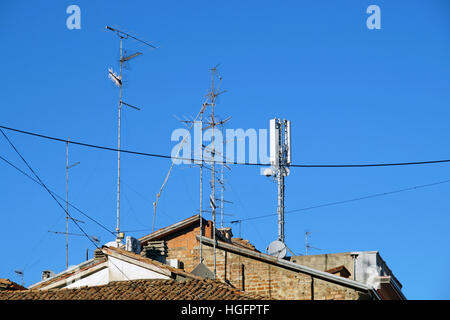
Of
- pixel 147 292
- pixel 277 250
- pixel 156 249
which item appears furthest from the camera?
pixel 156 249

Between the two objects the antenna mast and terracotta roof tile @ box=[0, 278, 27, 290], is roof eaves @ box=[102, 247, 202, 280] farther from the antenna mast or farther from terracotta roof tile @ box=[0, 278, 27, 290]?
the antenna mast

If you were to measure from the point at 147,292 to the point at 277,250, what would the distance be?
626 cm

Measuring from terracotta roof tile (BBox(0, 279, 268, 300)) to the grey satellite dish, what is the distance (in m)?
5.09

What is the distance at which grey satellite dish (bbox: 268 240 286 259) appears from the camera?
2464 cm

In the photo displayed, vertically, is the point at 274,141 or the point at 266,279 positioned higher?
the point at 274,141

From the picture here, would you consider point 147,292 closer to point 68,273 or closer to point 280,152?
point 68,273

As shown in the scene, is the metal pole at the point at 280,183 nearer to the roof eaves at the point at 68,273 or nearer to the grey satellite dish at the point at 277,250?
the grey satellite dish at the point at 277,250

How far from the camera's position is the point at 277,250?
→ 24750mm

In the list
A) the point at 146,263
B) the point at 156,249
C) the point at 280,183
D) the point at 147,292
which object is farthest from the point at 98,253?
the point at 280,183
